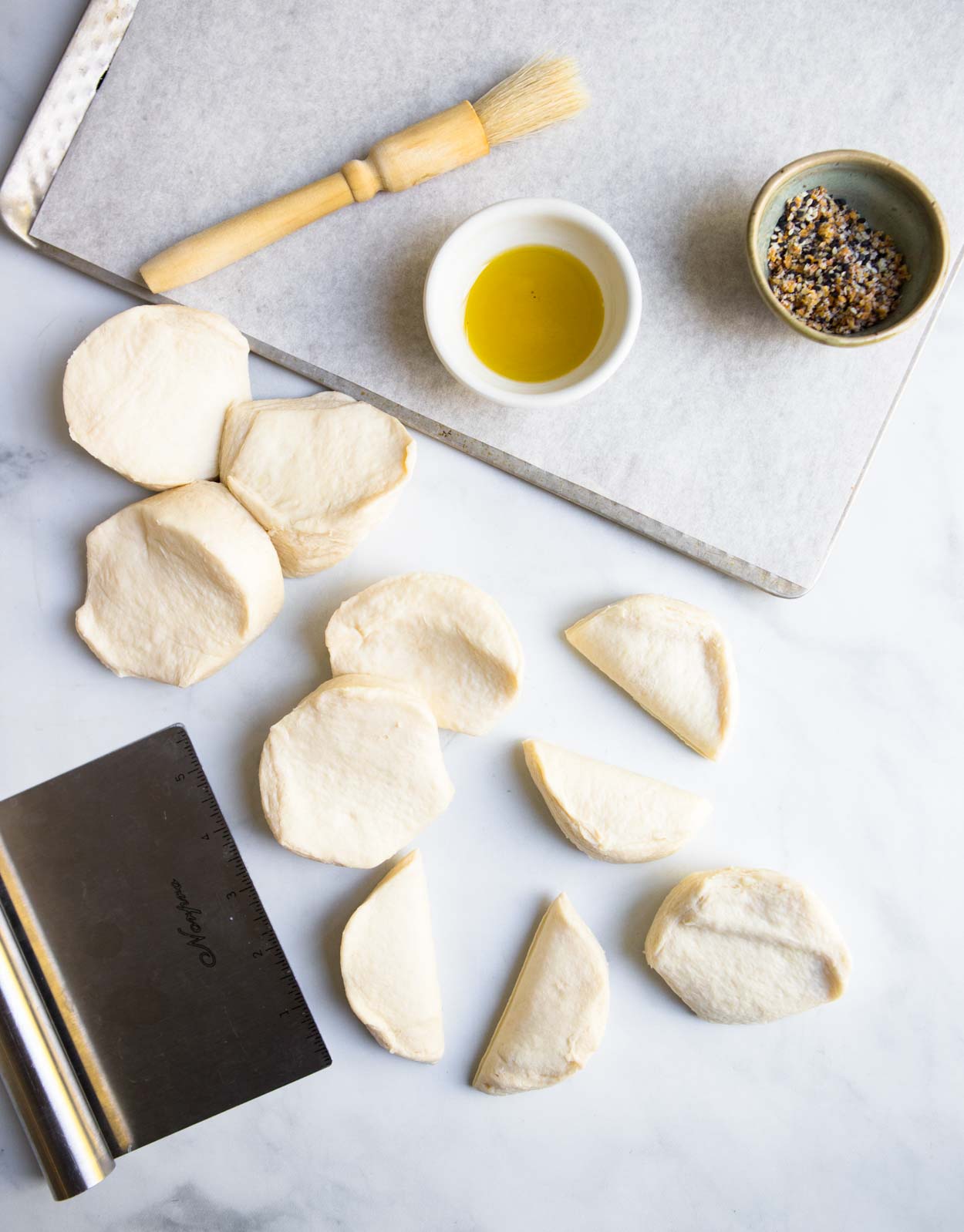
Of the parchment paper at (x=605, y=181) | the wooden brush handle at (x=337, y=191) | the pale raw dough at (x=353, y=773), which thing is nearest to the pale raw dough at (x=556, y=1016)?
the pale raw dough at (x=353, y=773)

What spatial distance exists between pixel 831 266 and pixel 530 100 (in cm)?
34

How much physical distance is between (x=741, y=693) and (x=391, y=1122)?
60cm

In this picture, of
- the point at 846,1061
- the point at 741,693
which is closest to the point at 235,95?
the point at 741,693

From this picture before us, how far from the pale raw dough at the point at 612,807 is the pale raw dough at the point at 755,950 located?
63mm

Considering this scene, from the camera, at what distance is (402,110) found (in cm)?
92

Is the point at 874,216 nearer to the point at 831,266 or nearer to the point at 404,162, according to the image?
the point at 831,266

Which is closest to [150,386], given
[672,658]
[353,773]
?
[353,773]

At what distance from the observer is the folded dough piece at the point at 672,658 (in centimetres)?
92

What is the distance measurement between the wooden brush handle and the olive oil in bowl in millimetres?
116

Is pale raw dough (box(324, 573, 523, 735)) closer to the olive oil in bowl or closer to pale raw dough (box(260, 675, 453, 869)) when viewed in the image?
pale raw dough (box(260, 675, 453, 869))

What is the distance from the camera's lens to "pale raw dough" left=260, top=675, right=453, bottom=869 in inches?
35.7

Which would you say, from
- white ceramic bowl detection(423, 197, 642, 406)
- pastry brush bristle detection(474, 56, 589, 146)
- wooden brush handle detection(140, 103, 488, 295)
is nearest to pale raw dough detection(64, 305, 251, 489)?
wooden brush handle detection(140, 103, 488, 295)

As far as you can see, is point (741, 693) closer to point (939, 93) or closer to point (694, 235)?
point (694, 235)

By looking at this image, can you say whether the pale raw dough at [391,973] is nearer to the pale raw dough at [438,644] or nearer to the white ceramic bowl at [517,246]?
the pale raw dough at [438,644]
